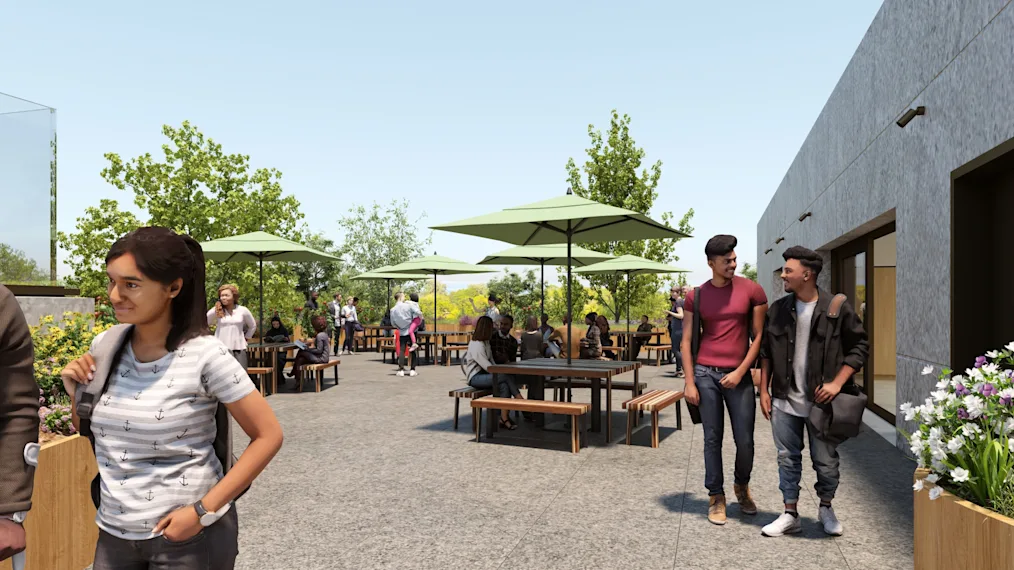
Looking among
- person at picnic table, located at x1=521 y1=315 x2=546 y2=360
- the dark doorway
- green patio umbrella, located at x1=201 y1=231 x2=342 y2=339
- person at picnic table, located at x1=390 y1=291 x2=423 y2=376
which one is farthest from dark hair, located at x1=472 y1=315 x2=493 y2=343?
person at picnic table, located at x1=390 y1=291 x2=423 y2=376

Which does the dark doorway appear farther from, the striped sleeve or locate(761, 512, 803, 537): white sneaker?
the striped sleeve

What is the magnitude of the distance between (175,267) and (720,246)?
12.2ft

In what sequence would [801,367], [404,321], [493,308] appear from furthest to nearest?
[493,308], [404,321], [801,367]

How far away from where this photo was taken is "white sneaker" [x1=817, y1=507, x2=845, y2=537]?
174 inches

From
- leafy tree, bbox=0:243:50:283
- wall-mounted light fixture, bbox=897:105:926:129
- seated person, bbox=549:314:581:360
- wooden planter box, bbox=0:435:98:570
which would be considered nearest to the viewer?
wooden planter box, bbox=0:435:98:570

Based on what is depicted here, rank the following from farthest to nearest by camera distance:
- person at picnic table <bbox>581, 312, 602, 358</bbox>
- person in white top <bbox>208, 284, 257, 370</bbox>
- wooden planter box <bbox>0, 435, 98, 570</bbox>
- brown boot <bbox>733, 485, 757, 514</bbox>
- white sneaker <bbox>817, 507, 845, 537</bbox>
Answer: person at picnic table <bbox>581, 312, 602, 358</bbox>
person in white top <bbox>208, 284, 257, 370</bbox>
brown boot <bbox>733, 485, 757, 514</bbox>
white sneaker <bbox>817, 507, 845, 537</bbox>
wooden planter box <bbox>0, 435, 98, 570</bbox>

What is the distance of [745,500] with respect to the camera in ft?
16.1

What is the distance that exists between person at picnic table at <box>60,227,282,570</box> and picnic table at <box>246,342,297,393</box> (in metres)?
9.88

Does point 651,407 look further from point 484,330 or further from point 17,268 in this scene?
point 17,268

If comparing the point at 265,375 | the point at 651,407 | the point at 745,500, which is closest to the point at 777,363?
the point at 745,500

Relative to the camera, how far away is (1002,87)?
4934mm

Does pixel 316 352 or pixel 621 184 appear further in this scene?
pixel 621 184

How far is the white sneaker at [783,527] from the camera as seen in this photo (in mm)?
4426

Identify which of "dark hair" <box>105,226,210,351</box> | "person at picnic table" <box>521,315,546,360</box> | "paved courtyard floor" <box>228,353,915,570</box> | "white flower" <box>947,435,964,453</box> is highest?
"dark hair" <box>105,226,210,351</box>
